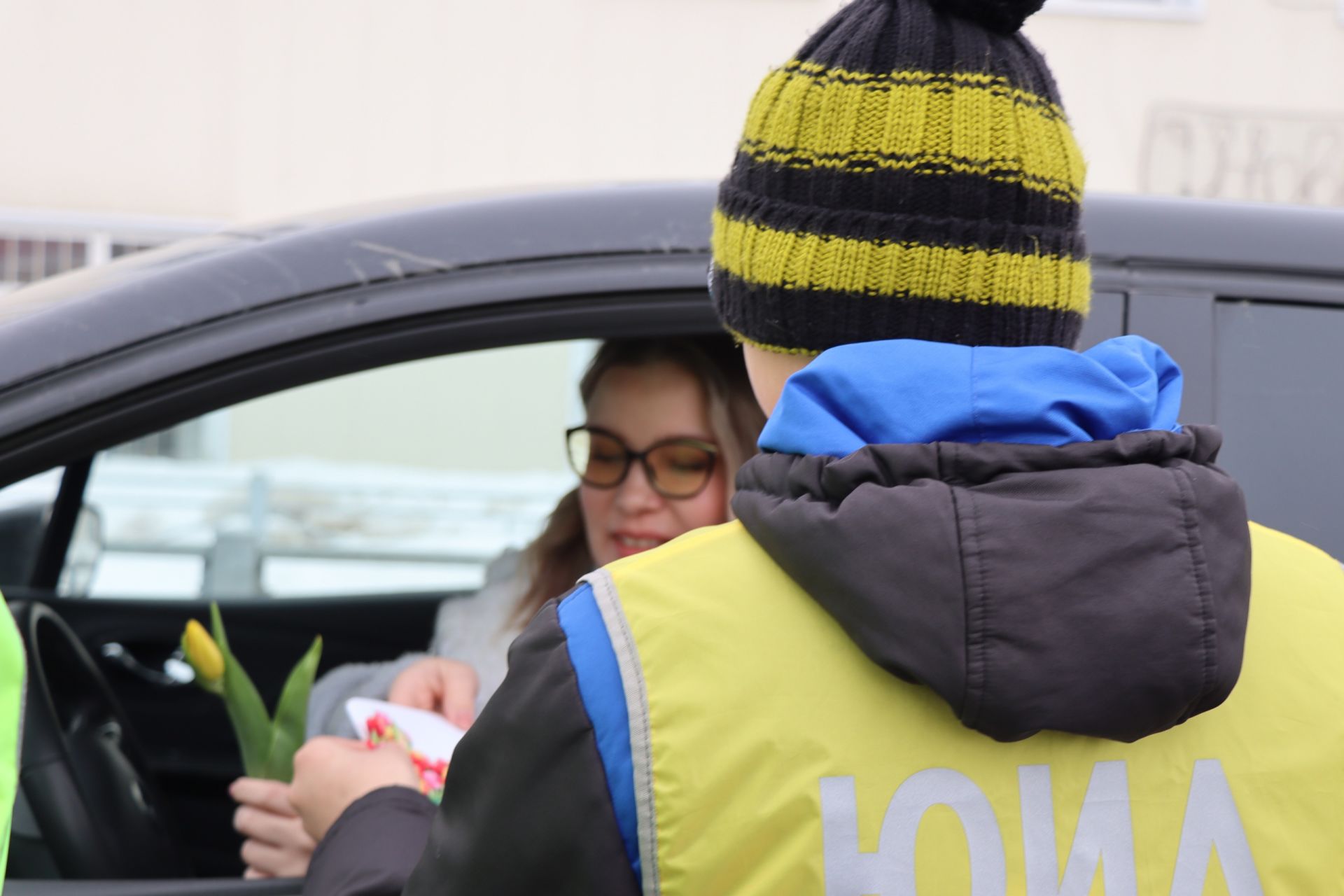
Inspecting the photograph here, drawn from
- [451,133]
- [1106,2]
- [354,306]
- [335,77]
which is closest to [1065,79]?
[1106,2]

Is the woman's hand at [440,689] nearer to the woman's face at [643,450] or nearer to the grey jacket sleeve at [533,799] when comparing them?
the woman's face at [643,450]

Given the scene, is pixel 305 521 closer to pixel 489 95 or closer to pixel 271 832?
pixel 489 95

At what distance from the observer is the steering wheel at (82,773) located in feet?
5.45

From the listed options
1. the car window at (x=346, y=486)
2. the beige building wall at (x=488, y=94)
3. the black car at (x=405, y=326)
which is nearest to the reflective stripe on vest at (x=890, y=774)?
the black car at (x=405, y=326)

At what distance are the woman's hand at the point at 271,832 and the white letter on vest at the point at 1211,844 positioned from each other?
3.56ft

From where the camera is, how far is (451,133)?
8.83 m

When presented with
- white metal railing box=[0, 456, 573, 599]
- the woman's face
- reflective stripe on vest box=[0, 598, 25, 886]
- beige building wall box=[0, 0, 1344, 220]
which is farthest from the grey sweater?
beige building wall box=[0, 0, 1344, 220]

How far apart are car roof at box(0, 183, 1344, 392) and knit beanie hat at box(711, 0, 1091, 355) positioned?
506 mm

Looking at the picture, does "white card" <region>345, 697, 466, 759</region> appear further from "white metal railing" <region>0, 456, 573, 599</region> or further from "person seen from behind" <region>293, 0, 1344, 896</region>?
"white metal railing" <region>0, 456, 573, 599</region>

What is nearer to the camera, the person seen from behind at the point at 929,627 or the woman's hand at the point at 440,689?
the person seen from behind at the point at 929,627

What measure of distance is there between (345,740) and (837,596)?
84 cm

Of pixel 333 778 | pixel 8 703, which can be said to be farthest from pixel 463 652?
pixel 8 703

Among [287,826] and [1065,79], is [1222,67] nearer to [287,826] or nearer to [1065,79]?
[1065,79]

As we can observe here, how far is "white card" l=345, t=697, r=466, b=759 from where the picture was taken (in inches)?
63.0
